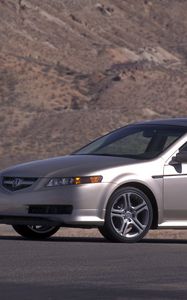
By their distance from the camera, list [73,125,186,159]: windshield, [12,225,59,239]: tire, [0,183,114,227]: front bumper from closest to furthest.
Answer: [0,183,114,227]: front bumper → [73,125,186,159]: windshield → [12,225,59,239]: tire

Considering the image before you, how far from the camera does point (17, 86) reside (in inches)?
2650

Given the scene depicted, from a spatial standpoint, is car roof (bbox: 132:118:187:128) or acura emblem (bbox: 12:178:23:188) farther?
car roof (bbox: 132:118:187:128)

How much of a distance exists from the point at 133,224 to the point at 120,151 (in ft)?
4.24

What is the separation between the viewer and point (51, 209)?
13.7 m

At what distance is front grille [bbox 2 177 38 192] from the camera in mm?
13773

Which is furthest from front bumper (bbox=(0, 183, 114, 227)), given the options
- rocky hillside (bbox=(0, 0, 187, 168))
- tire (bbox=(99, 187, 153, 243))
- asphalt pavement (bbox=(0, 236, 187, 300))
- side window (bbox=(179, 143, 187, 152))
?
rocky hillside (bbox=(0, 0, 187, 168))

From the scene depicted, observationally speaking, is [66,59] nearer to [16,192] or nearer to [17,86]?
[17,86]

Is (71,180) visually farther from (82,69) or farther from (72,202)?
(82,69)

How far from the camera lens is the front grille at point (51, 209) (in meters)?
13.7

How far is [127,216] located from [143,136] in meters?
1.38

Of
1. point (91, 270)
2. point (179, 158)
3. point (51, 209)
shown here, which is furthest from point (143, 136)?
point (91, 270)

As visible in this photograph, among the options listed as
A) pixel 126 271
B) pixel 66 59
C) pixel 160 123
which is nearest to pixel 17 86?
pixel 66 59

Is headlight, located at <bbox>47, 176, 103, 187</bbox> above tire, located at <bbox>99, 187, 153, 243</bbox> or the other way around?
above

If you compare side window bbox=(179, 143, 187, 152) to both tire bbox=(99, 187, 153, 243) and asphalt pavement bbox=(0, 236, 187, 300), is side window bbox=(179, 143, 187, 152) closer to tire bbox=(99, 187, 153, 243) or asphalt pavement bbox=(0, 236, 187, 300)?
tire bbox=(99, 187, 153, 243)
